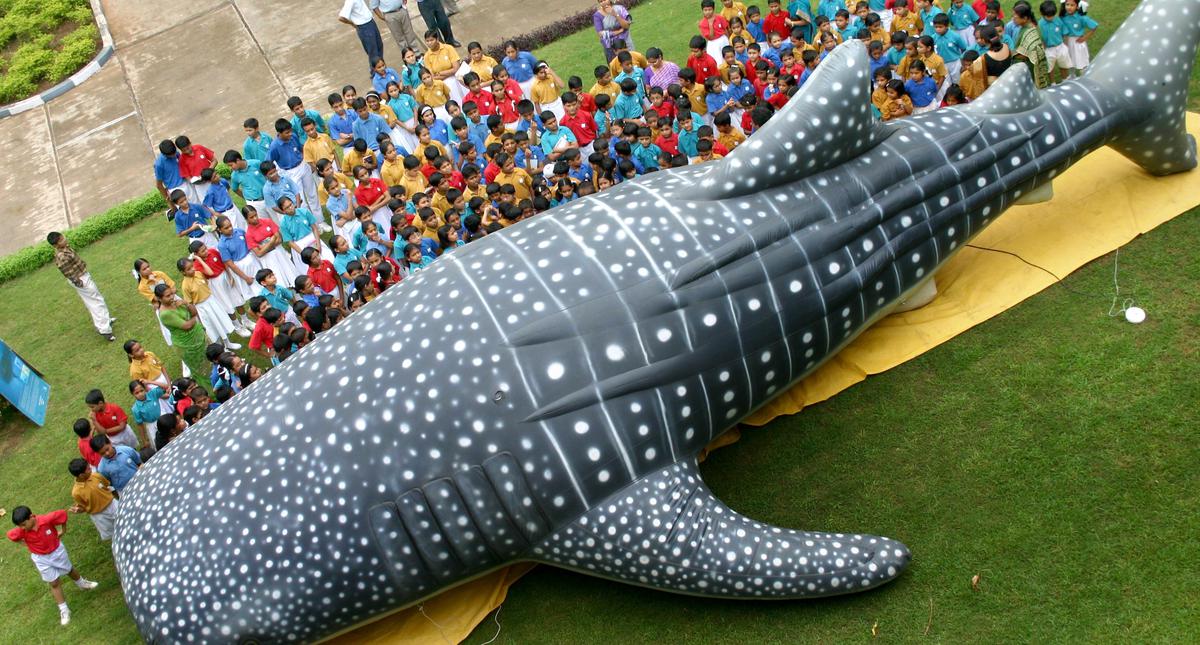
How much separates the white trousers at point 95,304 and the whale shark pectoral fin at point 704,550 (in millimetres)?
8092

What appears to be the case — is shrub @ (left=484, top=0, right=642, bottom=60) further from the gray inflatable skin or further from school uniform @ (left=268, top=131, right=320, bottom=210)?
the gray inflatable skin

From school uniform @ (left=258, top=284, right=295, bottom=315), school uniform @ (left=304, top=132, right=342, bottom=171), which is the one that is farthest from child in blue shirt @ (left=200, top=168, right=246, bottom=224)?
school uniform @ (left=258, top=284, right=295, bottom=315)

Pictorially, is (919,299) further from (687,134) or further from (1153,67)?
(687,134)

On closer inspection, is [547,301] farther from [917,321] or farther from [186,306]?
[186,306]

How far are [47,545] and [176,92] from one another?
41.9 ft

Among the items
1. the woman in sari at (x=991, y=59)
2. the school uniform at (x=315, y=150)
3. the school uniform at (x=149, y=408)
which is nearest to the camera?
the school uniform at (x=149, y=408)

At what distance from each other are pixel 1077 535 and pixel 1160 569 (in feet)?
2.07

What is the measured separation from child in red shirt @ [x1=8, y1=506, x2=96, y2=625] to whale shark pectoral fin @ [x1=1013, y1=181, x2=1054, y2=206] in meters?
9.82

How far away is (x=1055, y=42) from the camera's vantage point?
41.8ft

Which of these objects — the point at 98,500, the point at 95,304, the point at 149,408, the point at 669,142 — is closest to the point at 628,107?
the point at 669,142

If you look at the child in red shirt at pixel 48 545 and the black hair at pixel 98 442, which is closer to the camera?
the child in red shirt at pixel 48 545

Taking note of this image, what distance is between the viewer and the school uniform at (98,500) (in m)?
9.84

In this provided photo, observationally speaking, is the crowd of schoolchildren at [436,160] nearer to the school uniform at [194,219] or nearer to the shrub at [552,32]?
the school uniform at [194,219]

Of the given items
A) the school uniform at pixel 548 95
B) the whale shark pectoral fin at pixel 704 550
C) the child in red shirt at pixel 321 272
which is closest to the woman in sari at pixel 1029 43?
the school uniform at pixel 548 95
